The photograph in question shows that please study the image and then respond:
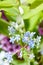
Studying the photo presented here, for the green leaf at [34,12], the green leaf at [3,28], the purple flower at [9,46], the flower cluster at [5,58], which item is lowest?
the flower cluster at [5,58]

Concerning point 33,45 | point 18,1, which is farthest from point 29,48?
point 18,1

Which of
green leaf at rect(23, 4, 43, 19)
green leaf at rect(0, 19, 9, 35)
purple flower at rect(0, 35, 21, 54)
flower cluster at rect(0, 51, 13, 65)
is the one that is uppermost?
green leaf at rect(23, 4, 43, 19)

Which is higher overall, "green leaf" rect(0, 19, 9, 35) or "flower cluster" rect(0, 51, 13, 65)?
"green leaf" rect(0, 19, 9, 35)

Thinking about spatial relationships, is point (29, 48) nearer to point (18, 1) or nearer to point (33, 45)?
point (33, 45)

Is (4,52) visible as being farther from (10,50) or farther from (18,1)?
(18,1)

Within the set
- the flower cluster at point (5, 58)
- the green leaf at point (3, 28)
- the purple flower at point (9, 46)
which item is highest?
the green leaf at point (3, 28)

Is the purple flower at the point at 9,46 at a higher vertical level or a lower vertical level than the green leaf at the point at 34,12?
lower

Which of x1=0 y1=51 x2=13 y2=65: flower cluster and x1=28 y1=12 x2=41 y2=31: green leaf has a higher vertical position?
x1=28 y1=12 x2=41 y2=31: green leaf

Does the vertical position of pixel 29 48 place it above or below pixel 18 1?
below
